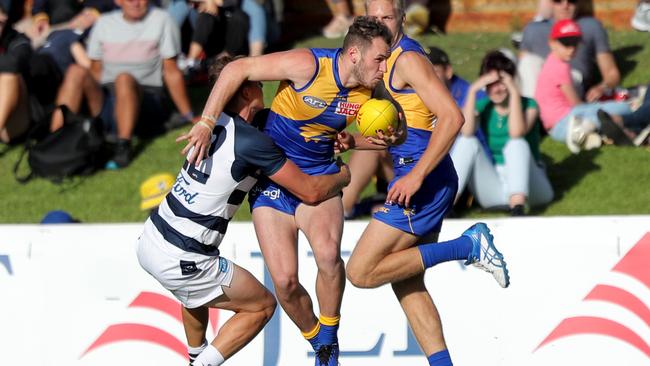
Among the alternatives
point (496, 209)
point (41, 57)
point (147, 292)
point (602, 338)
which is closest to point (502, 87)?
point (496, 209)

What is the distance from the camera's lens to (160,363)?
772 centimetres

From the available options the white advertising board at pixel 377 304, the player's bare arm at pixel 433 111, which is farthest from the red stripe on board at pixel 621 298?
the player's bare arm at pixel 433 111

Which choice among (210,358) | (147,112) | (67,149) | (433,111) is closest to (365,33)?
(433,111)

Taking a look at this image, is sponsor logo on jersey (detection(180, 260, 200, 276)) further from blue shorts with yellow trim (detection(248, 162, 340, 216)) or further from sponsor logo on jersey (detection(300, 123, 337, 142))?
sponsor logo on jersey (detection(300, 123, 337, 142))

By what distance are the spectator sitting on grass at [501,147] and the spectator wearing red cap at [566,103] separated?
78cm

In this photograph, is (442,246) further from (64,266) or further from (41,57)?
(41,57)

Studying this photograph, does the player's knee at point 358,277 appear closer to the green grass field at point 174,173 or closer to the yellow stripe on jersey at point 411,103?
the yellow stripe on jersey at point 411,103

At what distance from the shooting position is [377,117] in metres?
6.23

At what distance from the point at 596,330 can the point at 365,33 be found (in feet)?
8.53

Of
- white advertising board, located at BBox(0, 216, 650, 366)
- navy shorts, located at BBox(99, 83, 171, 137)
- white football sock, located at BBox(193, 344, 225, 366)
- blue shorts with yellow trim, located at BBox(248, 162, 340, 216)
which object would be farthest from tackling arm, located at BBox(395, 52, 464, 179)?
navy shorts, located at BBox(99, 83, 171, 137)

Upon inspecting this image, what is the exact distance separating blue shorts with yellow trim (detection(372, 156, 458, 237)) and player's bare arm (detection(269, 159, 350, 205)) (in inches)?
11.2

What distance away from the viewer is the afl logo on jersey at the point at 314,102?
6.47m

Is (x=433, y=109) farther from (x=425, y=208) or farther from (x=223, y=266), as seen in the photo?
(x=223, y=266)

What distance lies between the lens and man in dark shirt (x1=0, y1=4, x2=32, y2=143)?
11.1 metres
